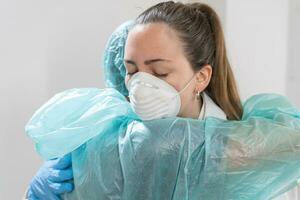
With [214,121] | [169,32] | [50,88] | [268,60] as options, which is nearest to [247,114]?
[214,121]

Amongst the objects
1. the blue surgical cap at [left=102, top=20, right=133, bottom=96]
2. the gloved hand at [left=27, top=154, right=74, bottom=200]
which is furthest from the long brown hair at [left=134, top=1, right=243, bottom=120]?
the gloved hand at [left=27, top=154, right=74, bottom=200]

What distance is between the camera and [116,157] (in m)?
0.97

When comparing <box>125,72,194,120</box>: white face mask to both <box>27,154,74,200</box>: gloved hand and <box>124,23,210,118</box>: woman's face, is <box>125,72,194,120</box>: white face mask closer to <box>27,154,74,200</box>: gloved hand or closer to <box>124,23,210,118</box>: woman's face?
<box>124,23,210,118</box>: woman's face

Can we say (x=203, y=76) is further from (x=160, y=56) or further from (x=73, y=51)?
(x=73, y=51)

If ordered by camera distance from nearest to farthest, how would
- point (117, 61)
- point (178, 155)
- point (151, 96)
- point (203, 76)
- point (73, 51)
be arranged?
point (178, 155) < point (151, 96) < point (203, 76) < point (117, 61) < point (73, 51)

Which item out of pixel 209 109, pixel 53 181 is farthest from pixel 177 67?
pixel 53 181

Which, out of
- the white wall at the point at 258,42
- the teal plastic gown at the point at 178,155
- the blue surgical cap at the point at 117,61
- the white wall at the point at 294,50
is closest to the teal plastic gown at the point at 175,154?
the teal plastic gown at the point at 178,155

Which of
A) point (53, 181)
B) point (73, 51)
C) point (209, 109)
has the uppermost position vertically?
point (73, 51)

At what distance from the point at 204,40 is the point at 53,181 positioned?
21.7 inches

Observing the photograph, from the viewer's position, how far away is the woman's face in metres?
1.06

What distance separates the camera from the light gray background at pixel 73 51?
1508 mm

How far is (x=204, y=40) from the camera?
1176 mm

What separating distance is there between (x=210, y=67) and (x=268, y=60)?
25.0 inches

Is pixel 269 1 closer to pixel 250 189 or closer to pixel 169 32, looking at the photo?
pixel 169 32
